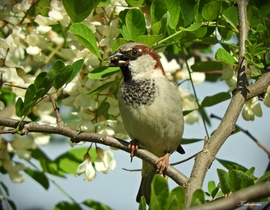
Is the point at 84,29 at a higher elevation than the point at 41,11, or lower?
lower

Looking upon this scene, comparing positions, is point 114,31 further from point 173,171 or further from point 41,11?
point 173,171

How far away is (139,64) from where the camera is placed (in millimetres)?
2844

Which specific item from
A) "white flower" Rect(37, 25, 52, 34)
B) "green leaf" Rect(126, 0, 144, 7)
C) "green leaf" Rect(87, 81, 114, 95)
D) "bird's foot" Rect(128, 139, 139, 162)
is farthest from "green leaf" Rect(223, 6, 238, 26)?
"white flower" Rect(37, 25, 52, 34)

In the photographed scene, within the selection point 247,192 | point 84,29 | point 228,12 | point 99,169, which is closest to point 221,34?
point 228,12

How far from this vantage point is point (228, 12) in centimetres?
242

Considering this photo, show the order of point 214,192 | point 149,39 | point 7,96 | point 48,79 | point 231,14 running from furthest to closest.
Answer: point 7,96, point 231,14, point 149,39, point 48,79, point 214,192

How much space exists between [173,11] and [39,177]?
120cm

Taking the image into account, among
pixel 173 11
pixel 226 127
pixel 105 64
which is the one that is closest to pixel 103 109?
pixel 105 64

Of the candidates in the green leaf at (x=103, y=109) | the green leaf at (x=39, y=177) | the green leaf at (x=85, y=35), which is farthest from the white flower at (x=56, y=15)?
the green leaf at (x=39, y=177)

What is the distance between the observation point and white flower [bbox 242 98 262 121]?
2.61 meters

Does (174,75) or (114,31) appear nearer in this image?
(114,31)

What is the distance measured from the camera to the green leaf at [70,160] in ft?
9.75

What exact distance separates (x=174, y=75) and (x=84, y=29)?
1227mm

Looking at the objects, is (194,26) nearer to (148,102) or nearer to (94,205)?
(148,102)
